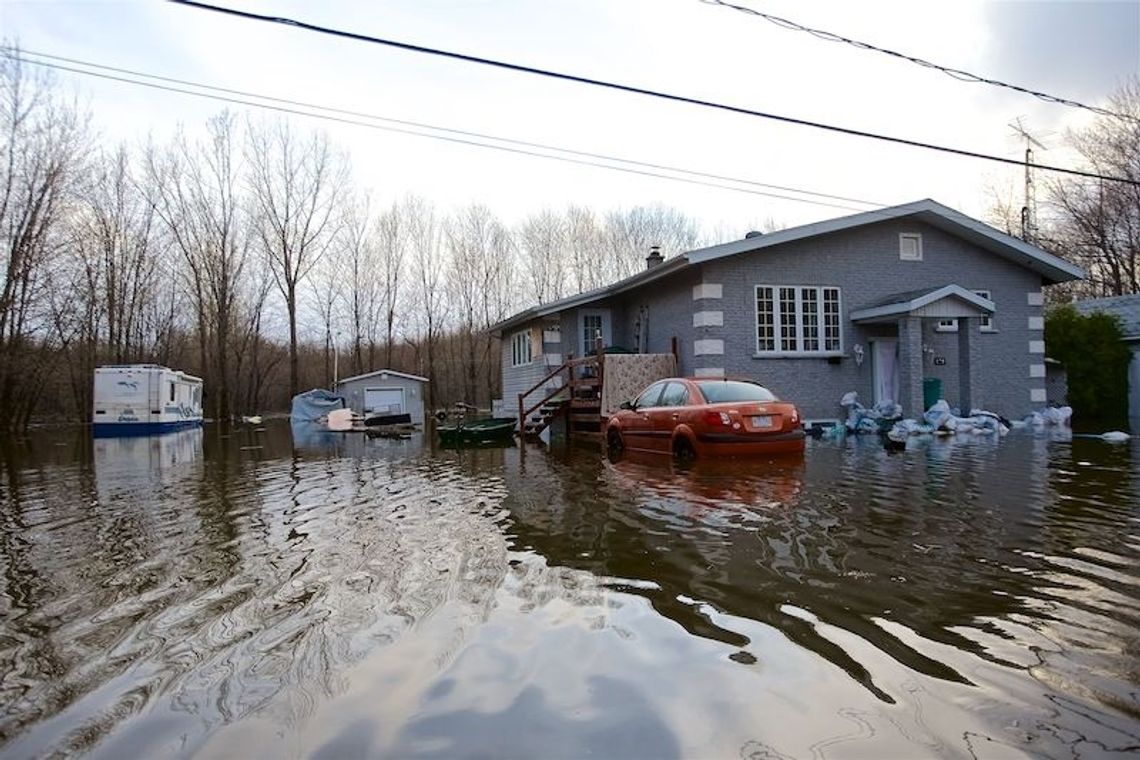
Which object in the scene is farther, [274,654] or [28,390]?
[28,390]

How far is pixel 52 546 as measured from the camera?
20.3ft

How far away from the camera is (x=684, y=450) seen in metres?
11.4

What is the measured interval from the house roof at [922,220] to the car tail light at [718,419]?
6056 mm

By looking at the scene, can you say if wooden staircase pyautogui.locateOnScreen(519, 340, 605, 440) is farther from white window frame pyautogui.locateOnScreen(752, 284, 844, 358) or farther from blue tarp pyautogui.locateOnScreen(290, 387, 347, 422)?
blue tarp pyautogui.locateOnScreen(290, 387, 347, 422)

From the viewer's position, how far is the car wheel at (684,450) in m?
11.2

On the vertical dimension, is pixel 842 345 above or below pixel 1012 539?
above

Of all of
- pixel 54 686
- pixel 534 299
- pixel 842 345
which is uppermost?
pixel 534 299

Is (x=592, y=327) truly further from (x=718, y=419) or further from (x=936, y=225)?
(x=718, y=419)

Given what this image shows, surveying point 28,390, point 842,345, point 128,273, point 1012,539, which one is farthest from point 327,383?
point 1012,539

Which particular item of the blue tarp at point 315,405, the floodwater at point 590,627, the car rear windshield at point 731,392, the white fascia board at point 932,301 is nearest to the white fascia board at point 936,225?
the white fascia board at point 932,301

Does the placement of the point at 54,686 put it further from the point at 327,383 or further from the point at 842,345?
the point at 327,383

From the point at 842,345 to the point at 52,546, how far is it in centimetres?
1598

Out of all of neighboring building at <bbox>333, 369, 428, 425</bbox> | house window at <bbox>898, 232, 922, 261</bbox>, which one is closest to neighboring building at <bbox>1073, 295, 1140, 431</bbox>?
house window at <bbox>898, 232, 922, 261</bbox>

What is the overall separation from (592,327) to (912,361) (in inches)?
367
